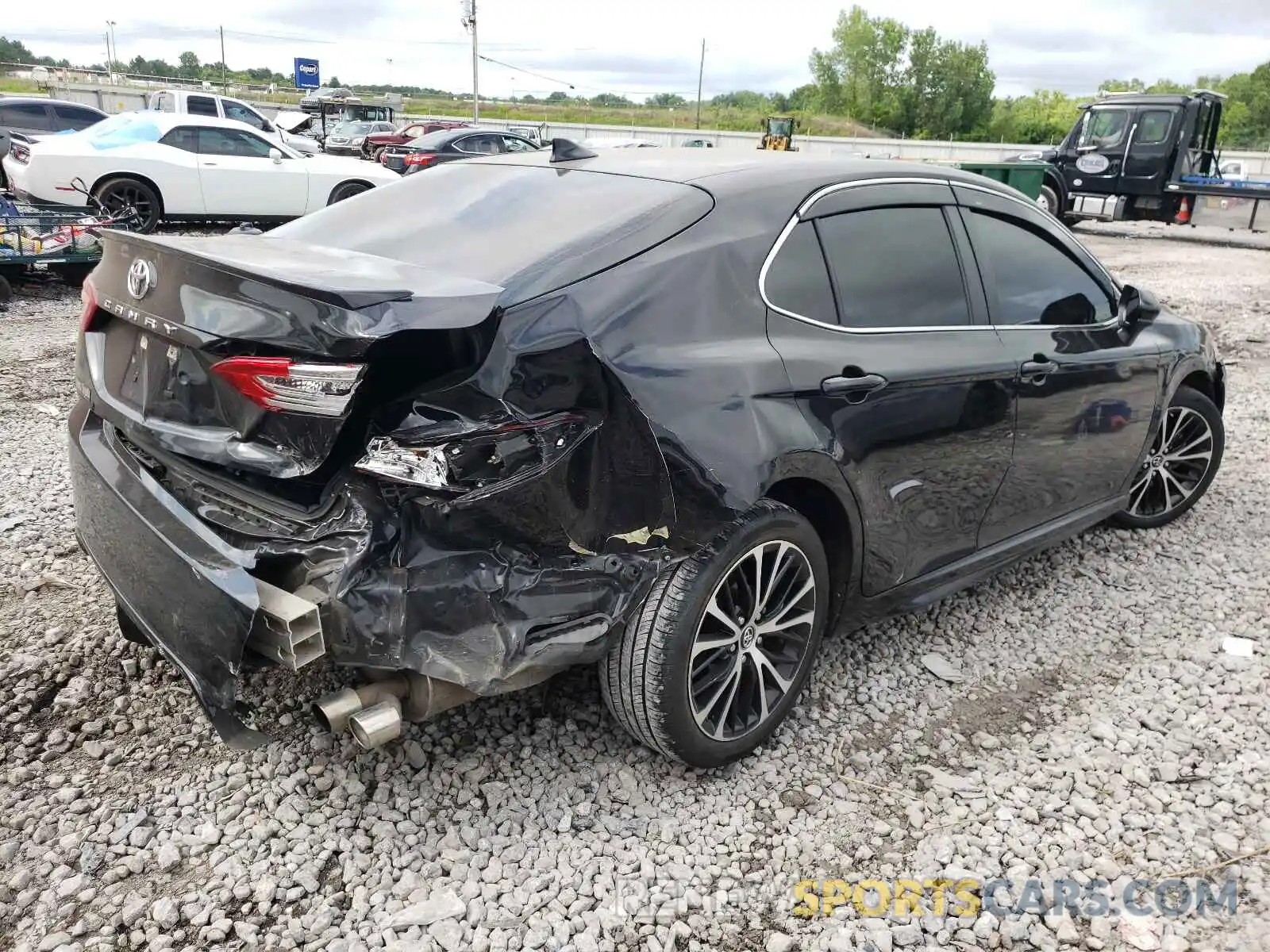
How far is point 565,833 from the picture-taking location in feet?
8.46

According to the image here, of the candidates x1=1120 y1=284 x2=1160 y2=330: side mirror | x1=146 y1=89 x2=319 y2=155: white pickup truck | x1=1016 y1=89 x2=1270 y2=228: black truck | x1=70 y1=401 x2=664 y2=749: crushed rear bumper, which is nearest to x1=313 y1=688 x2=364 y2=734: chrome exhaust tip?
x1=70 y1=401 x2=664 y2=749: crushed rear bumper

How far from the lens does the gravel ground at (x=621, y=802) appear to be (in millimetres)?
2305

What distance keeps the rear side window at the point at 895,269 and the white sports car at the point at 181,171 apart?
9147 mm

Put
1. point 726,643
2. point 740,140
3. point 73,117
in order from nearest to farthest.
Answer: point 726,643 → point 73,117 → point 740,140

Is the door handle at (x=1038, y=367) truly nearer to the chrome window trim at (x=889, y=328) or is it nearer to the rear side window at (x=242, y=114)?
the chrome window trim at (x=889, y=328)

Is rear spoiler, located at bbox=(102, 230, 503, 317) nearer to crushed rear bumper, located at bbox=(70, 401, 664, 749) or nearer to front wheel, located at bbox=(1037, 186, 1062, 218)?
crushed rear bumper, located at bbox=(70, 401, 664, 749)

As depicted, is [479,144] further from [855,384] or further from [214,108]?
[855,384]

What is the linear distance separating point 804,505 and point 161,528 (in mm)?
1781

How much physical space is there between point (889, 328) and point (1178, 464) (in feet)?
8.87

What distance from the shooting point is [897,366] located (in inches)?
116

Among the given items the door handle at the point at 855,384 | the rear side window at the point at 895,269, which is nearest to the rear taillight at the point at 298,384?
the door handle at the point at 855,384

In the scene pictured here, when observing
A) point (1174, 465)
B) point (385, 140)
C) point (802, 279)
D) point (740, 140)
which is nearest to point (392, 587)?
point (802, 279)

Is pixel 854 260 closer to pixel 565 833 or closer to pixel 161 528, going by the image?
pixel 565 833

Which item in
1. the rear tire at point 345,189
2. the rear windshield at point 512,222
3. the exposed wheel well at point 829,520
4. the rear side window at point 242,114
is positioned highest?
the rear side window at point 242,114
